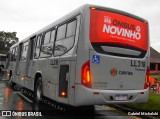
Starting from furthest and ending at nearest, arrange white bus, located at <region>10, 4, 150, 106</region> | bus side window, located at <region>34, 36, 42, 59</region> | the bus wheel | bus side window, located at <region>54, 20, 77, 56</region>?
bus side window, located at <region>34, 36, 42, 59</region> → the bus wheel → bus side window, located at <region>54, 20, 77, 56</region> → white bus, located at <region>10, 4, 150, 106</region>

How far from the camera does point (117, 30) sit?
8.37 meters

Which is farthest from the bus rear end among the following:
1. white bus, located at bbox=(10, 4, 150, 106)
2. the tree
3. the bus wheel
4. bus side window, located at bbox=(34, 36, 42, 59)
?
the tree

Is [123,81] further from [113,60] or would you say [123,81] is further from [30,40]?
[30,40]

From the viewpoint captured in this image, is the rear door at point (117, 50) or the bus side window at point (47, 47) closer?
the rear door at point (117, 50)

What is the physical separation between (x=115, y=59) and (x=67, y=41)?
156 centimetres

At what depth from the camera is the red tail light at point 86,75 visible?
762 cm

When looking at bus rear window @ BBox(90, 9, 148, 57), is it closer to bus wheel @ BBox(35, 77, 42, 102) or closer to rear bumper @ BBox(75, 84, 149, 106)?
rear bumper @ BBox(75, 84, 149, 106)

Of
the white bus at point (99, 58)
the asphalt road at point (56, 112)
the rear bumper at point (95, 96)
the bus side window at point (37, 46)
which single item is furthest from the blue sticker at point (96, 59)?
the bus side window at point (37, 46)

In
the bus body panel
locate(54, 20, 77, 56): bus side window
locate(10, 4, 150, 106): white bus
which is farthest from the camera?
locate(54, 20, 77, 56): bus side window

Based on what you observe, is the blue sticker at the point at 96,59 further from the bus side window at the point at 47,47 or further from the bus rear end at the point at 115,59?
the bus side window at the point at 47,47

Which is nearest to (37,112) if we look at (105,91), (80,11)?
(105,91)

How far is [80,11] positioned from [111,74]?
1988 mm

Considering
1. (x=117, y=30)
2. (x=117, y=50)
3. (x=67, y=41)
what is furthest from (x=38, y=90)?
(x=117, y=30)

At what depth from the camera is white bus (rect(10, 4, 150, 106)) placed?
7.71m
